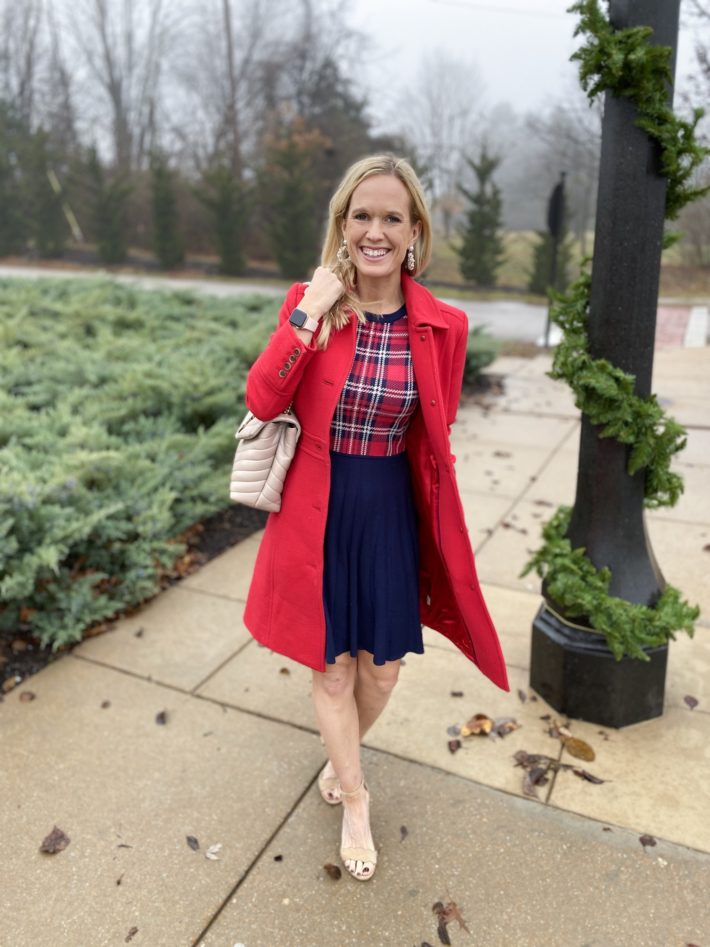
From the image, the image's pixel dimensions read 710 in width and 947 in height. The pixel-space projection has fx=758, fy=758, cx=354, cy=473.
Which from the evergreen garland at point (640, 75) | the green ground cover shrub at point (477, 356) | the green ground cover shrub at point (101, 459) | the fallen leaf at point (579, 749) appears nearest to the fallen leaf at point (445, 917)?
the fallen leaf at point (579, 749)

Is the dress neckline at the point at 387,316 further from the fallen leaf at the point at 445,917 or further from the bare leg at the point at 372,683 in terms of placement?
the fallen leaf at the point at 445,917

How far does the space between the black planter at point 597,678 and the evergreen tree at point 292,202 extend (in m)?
23.2

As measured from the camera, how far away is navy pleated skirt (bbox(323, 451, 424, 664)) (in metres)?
2.14

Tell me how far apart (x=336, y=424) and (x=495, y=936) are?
Answer: 1453 millimetres

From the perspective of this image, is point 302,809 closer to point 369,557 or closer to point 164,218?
point 369,557

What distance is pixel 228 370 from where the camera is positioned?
625 centimetres

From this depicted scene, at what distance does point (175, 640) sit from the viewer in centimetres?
357

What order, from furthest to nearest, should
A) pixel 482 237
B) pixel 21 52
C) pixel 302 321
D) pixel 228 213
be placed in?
pixel 21 52 < pixel 228 213 < pixel 482 237 < pixel 302 321

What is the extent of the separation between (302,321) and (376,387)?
27cm

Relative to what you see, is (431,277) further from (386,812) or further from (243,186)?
(386,812)

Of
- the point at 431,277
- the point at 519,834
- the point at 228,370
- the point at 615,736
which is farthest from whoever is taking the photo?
the point at 431,277

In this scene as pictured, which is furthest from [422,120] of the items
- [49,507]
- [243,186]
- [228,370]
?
[49,507]

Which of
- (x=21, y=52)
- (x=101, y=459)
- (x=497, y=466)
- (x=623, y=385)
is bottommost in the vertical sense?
(x=497, y=466)

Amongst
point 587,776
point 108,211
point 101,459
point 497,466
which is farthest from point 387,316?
point 108,211
